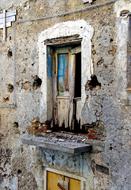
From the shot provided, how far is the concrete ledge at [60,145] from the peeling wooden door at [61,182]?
62 cm

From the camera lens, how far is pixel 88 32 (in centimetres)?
487

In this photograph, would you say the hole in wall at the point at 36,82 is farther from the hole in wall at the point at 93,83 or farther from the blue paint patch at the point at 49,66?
the hole in wall at the point at 93,83

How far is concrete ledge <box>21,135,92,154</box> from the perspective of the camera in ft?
15.0

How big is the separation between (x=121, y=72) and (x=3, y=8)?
2.79m

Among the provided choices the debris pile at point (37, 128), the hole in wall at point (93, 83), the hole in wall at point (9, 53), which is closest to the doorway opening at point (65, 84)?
the debris pile at point (37, 128)

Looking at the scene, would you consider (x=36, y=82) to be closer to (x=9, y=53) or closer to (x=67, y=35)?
(x=9, y=53)

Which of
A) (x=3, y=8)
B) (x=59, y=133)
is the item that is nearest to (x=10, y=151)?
(x=59, y=133)

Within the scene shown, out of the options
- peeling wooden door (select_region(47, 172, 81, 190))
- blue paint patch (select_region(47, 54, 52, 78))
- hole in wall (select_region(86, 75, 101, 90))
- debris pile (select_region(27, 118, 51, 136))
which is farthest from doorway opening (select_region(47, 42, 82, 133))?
peeling wooden door (select_region(47, 172, 81, 190))

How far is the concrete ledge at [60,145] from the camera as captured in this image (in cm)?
458

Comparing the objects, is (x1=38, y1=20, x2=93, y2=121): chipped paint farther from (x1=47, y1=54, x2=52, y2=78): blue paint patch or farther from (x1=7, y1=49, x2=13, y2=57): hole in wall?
(x1=7, y1=49, x2=13, y2=57): hole in wall

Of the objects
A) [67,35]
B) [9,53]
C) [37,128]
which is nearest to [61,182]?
[37,128]

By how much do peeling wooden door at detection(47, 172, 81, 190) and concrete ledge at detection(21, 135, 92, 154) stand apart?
0.62 metres

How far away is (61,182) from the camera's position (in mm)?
5258

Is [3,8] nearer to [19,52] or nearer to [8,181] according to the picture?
[19,52]
